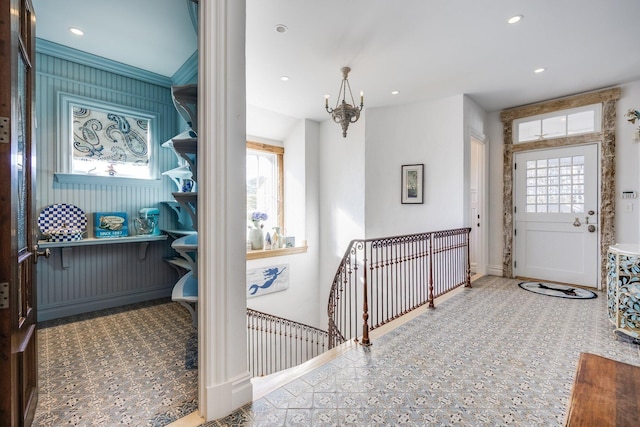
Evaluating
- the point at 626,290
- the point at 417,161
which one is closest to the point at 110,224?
the point at 417,161

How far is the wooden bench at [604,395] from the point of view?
2.73 ft

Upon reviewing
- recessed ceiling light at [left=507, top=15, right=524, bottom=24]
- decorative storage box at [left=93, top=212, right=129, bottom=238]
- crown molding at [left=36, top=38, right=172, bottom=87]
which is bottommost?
decorative storage box at [left=93, top=212, right=129, bottom=238]

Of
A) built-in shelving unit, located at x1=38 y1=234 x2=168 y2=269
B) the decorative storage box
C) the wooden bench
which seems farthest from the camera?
the decorative storage box

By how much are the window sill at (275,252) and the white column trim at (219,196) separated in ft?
9.75

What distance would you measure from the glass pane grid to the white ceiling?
41.3 inches

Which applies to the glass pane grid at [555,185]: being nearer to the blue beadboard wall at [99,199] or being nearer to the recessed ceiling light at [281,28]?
the recessed ceiling light at [281,28]

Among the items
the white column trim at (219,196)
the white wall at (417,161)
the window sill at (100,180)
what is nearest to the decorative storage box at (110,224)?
Result: the window sill at (100,180)

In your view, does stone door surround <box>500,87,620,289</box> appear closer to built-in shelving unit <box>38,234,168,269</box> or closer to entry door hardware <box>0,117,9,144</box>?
built-in shelving unit <box>38,234,168,269</box>

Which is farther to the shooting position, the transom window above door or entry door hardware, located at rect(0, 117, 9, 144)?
the transom window above door

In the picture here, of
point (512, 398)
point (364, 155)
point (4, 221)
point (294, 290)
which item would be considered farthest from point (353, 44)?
point (294, 290)

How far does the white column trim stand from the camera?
152cm

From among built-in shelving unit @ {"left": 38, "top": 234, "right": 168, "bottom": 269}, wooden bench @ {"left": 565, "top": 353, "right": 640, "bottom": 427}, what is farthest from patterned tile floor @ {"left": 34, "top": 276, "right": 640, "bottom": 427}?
wooden bench @ {"left": 565, "top": 353, "right": 640, "bottom": 427}

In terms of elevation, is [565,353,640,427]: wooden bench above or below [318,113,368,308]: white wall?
below

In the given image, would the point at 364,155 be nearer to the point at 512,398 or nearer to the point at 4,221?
the point at 512,398
